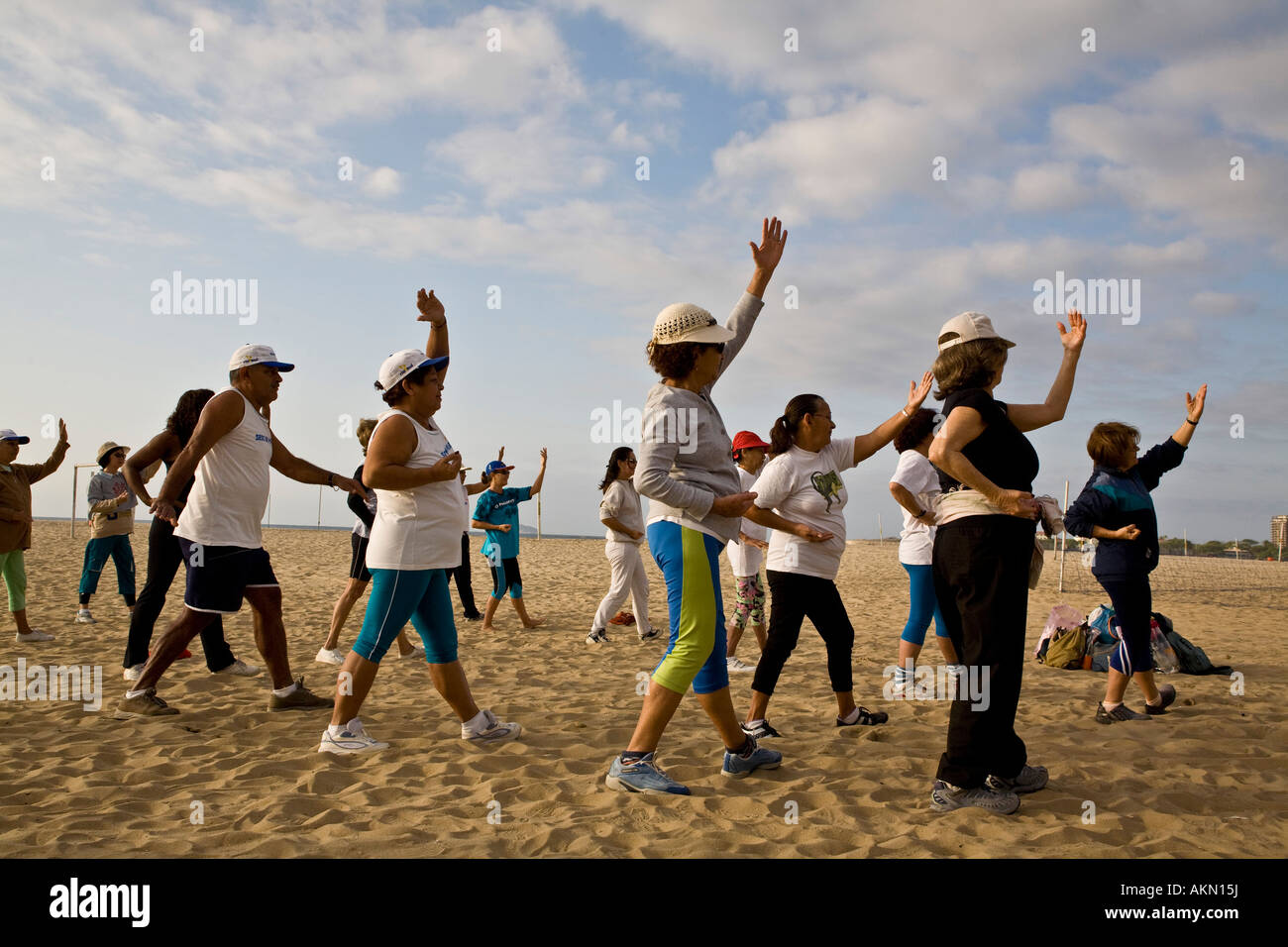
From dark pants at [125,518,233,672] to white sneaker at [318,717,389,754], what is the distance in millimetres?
1939

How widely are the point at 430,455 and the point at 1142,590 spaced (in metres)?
4.39

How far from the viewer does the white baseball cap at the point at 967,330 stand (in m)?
3.54

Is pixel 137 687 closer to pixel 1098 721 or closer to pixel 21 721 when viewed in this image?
pixel 21 721

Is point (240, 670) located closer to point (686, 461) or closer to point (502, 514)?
point (502, 514)

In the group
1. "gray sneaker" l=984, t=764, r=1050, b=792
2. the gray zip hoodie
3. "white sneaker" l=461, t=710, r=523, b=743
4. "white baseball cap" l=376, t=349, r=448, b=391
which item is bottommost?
"white sneaker" l=461, t=710, r=523, b=743

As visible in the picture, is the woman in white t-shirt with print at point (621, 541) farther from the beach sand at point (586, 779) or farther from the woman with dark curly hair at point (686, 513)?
the woman with dark curly hair at point (686, 513)

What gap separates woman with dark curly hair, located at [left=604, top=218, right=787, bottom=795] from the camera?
11.7 ft

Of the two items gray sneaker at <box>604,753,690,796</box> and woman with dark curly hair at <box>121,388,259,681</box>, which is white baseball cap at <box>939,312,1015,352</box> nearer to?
gray sneaker at <box>604,753,690,796</box>

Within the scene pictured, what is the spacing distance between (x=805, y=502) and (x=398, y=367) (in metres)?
2.36

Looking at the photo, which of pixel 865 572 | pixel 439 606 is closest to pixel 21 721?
pixel 439 606

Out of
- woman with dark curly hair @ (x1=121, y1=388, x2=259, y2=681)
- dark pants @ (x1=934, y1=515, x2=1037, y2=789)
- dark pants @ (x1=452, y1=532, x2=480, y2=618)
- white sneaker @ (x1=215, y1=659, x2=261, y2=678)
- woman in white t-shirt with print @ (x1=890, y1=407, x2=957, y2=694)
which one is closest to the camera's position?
dark pants @ (x1=934, y1=515, x2=1037, y2=789)

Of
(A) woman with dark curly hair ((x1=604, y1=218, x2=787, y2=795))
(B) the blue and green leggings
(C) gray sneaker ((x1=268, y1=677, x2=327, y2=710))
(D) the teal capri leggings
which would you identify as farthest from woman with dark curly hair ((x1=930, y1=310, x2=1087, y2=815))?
(C) gray sneaker ((x1=268, y1=677, x2=327, y2=710))

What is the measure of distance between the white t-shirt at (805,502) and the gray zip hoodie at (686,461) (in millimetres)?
898

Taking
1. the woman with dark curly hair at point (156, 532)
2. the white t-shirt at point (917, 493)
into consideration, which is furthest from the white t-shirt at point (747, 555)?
the woman with dark curly hair at point (156, 532)
